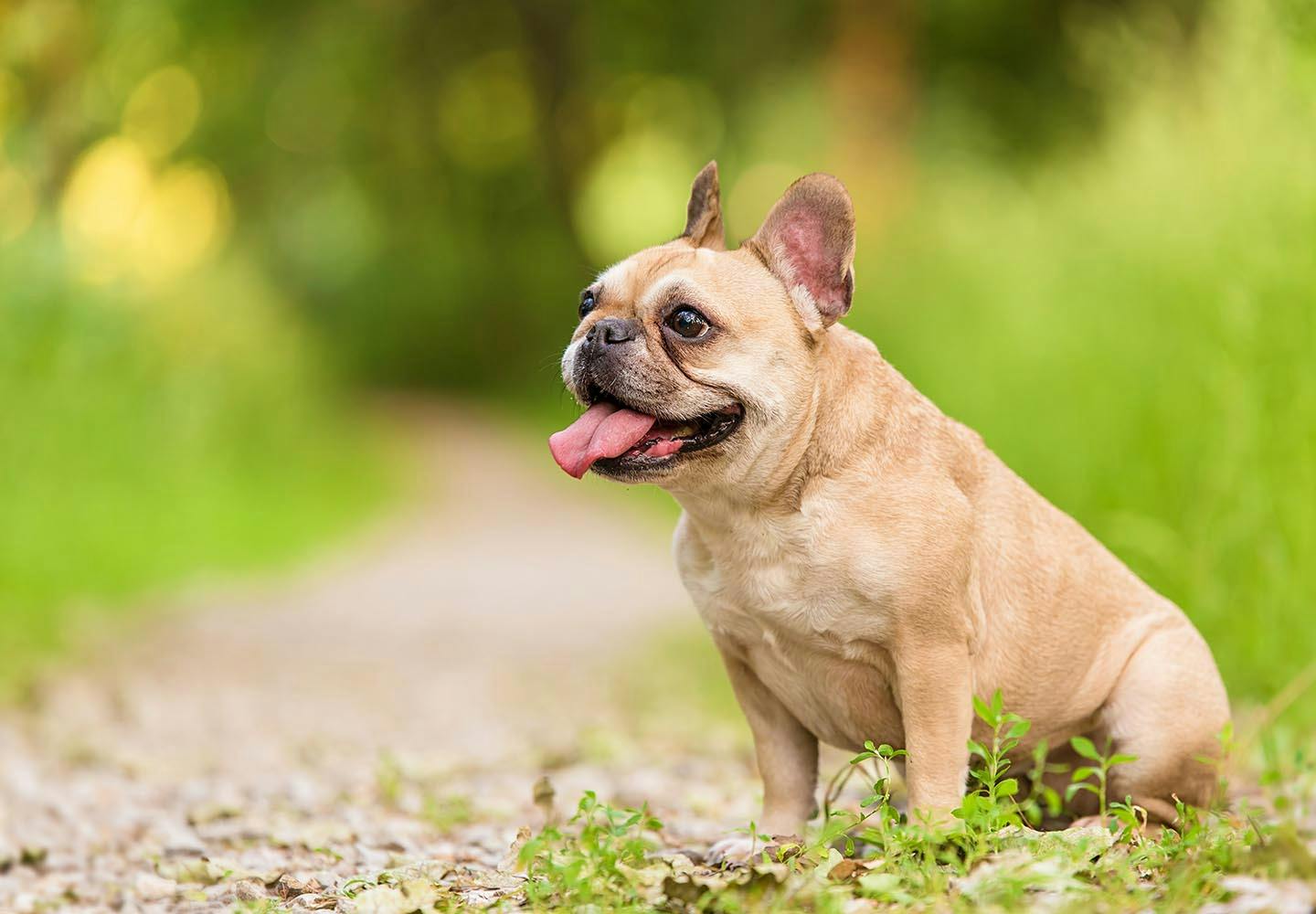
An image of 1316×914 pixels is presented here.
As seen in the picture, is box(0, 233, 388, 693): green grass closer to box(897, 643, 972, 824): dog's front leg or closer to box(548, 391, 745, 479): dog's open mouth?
box(548, 391, 745, 479): dog's open mouth

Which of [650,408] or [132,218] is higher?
[132,218]

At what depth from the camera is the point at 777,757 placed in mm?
3895

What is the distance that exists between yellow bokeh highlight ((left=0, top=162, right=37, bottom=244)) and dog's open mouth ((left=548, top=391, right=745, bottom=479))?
7.00 m

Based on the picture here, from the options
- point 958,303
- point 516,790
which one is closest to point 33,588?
point 516,790

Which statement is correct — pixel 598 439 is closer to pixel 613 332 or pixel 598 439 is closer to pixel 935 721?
pixel 613 332

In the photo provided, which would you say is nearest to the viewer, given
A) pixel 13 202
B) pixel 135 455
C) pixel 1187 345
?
pixel 1187 345

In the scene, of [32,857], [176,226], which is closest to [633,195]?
[176,226]

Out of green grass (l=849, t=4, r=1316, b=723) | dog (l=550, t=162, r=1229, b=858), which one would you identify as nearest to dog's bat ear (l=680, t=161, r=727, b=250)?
dog (l=550, t=162, r=1229, b=858)

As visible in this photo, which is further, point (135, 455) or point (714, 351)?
point (135, 455)

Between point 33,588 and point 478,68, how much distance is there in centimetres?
2230

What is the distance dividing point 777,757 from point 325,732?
10.6ft

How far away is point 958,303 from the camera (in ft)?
32.8

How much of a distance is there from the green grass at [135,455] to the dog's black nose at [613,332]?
4221 mm

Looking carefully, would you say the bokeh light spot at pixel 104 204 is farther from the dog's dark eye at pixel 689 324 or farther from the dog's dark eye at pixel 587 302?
the dog's dark eye at pixel 689 324
